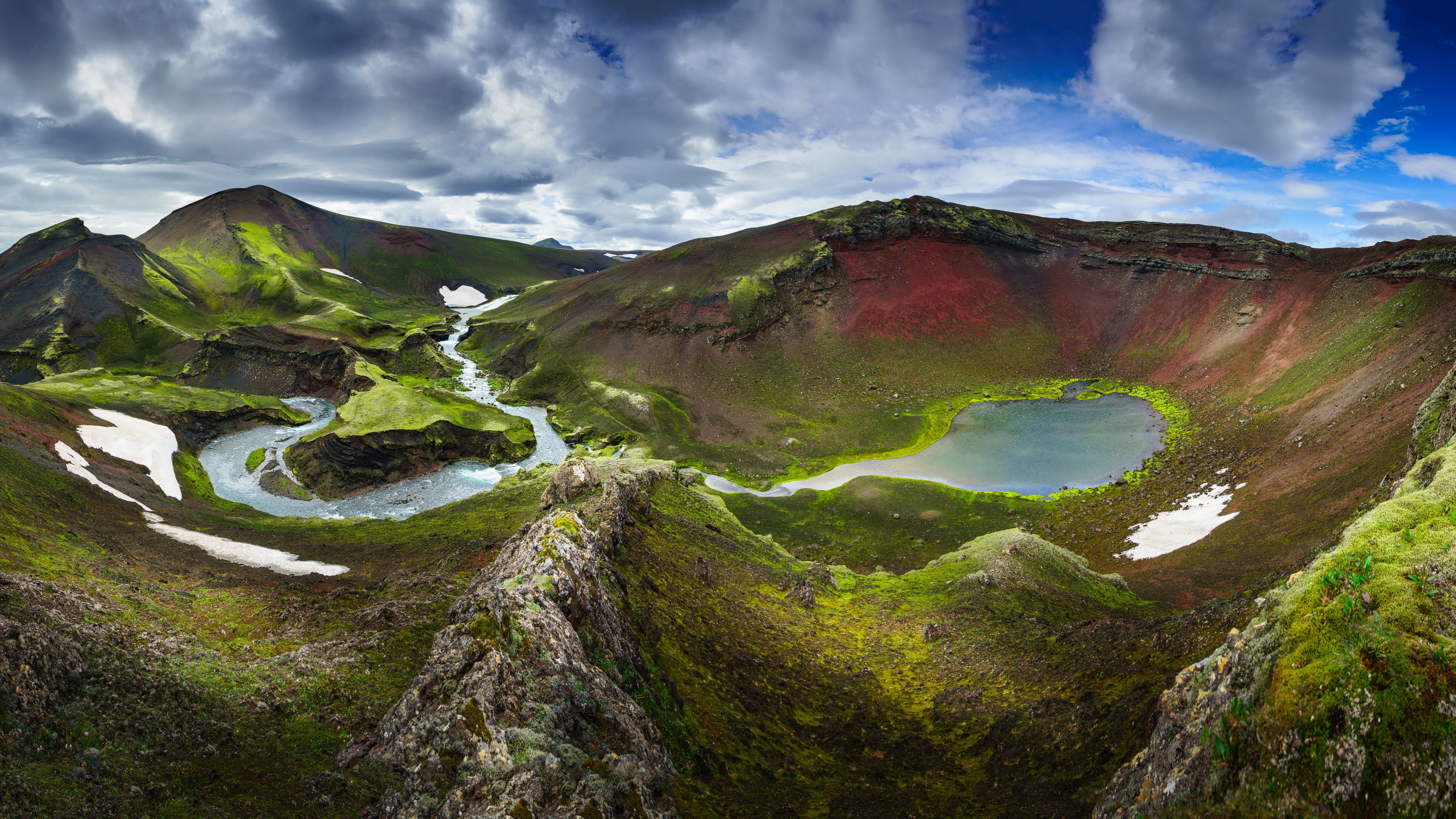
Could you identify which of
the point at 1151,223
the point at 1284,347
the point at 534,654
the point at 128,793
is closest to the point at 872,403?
the point at 1284,347

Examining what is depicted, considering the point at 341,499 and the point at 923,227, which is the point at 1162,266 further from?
the point at 341,499

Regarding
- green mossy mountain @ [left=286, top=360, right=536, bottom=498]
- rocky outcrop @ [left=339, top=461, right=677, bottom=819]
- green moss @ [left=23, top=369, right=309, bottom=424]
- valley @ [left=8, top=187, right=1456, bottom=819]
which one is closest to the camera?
valley @ [left=8, top=187, right=1456, bottom=819]

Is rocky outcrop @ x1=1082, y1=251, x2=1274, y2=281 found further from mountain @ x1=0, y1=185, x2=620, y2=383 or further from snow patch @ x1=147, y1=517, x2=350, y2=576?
mountain @ x1=0, y1=185, x2=620, y2=383

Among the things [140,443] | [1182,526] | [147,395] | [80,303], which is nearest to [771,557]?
[1182,526]

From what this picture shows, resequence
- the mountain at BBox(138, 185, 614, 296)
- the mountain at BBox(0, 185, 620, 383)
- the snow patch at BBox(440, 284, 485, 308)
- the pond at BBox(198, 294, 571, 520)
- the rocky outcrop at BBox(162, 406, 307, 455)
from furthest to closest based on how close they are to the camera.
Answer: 1. the snow patch at BBox(440, 284, 485, 308)
2. the mountain at BBox(138, 185, 614, 296)
3. the mountain at BBox(0, 185, 620, 383)
4. the rocky outcrop at BBox(162, 406, 307, 455)
5. the pond at BBox(198, 294, 571, 520)

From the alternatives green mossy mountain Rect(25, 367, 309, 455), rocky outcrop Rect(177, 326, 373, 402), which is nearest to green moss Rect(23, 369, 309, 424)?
green mossy mountain Rect(25, 367, 309, 455)

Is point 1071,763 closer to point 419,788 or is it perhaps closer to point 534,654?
point 534,654
